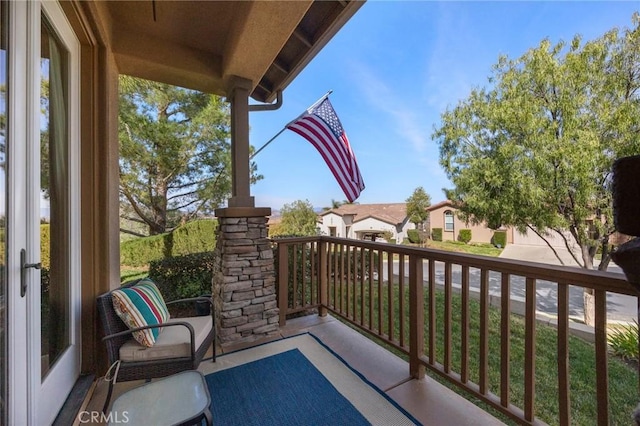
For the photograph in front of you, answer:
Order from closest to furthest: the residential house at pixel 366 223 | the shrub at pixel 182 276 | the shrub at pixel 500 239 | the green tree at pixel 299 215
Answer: the shrub at pixel 182 276 → the green tree at pixel 299 215 → the shrub at pixel 500 239 → the residential house at pixel 366 223

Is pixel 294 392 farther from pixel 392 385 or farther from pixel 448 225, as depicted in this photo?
pixel 448 225

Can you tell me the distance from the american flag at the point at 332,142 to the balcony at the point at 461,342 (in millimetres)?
Answer: 736

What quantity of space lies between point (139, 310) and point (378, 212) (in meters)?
22.5

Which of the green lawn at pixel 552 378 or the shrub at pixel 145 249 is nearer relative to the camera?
the green lawn at pixel 552 378

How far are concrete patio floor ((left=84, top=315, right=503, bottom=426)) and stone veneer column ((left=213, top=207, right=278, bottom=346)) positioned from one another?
0.53 feet

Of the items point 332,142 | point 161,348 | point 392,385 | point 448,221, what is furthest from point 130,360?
point 448,221

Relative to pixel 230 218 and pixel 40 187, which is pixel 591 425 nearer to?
pixel 230 218

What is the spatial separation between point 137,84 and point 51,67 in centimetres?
447

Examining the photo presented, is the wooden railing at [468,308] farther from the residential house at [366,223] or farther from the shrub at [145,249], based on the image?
the residential house at [366,223]

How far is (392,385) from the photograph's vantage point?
6.97 ft

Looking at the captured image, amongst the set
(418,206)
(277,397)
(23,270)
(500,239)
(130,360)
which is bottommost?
(500,239)

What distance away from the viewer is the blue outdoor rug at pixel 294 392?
182 cm

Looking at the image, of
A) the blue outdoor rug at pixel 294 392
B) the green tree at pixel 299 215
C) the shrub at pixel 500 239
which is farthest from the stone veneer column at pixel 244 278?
the shrub at pixel 500 239

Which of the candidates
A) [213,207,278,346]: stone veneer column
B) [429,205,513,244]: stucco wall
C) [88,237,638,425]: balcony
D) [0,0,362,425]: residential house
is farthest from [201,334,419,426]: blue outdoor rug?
[429,205,513,244]: stucco wall
